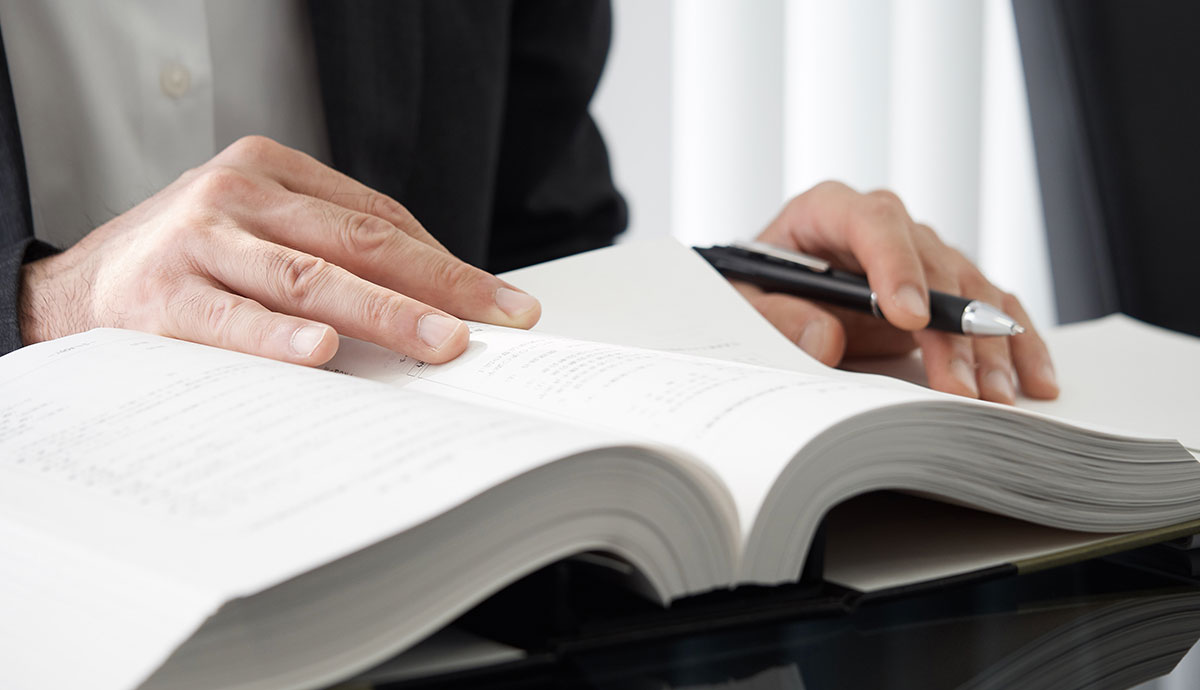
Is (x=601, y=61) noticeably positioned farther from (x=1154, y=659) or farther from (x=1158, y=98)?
(x=1154, y=659)

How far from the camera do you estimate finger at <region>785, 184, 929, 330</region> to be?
0.62m

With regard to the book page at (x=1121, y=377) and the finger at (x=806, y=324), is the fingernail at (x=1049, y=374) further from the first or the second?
the finger at (x=806, y=324)

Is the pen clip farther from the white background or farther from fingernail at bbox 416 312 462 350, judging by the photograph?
the white background

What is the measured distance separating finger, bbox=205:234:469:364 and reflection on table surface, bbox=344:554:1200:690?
17cm

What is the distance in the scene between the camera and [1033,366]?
632 millimetres

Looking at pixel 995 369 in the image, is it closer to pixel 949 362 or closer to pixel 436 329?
pixel 949 362

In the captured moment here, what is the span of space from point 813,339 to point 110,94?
62cm

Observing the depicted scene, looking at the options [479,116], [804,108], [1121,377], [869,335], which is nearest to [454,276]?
[869,335]

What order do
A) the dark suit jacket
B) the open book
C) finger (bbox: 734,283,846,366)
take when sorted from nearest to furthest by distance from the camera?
the open book, finger (bbox: 734,283,846,366), the dark suit jacket

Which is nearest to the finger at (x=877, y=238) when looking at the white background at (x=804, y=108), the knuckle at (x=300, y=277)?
the knuckle at (x=300, y=277)

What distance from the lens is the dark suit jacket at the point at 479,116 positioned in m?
0.95

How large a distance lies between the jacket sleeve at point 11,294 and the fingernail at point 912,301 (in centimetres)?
53

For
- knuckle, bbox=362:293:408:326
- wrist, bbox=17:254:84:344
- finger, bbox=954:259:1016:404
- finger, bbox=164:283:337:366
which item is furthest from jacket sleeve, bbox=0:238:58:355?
finger, bbox=954:259:1016:404

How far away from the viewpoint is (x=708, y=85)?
1524mm
